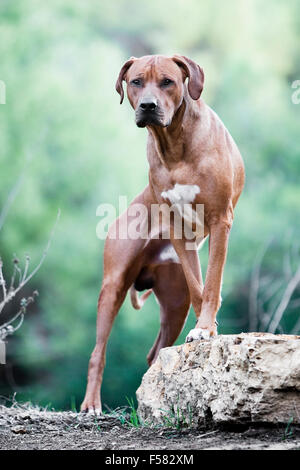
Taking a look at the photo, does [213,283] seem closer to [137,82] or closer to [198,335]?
[198,335]

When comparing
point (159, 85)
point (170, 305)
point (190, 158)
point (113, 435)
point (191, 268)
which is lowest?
point (113, 435)

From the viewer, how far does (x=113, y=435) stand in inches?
144

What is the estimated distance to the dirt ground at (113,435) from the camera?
3018 mm

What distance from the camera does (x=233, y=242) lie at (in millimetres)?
10555

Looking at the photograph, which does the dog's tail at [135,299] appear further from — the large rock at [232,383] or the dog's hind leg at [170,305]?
the large rock at [232,383]

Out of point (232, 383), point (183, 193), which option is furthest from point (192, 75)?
point (232, 383)

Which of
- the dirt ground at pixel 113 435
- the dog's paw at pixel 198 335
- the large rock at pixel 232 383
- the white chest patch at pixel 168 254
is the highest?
the white chest patch at pixel 168 254

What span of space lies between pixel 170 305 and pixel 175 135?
68.3 inches

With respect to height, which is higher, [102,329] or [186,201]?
[186,201]

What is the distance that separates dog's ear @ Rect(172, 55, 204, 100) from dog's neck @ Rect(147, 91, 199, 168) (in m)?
0.08

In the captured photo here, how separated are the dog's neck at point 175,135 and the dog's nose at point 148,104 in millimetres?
263

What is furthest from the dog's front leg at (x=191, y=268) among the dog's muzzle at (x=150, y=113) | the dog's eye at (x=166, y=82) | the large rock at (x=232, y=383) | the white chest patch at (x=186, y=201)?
the dog's eye at (x=166, y=82)

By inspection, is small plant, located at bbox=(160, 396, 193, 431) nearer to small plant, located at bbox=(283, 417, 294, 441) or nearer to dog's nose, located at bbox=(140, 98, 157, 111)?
small plant, located at bbox=(283, 417, 294, 441)

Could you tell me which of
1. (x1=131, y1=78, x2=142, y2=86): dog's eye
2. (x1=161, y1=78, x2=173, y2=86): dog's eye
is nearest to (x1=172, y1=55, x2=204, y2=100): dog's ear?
(x1=161, y1=78, x2=173, y2=86): dog's eye
